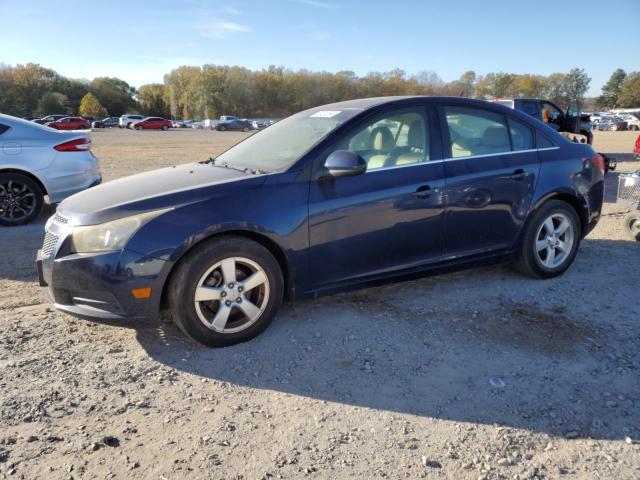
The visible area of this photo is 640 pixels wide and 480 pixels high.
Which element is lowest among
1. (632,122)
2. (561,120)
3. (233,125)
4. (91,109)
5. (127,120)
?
(561,120)

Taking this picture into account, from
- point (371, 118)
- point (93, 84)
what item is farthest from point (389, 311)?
point (93, 84)

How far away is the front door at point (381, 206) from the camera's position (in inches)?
150

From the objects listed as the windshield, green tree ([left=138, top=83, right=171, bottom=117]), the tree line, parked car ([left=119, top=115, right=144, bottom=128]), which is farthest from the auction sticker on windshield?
green tree ([left=138, top=83, right=171, bottom=117])

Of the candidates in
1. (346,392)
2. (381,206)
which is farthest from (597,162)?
(346,392)

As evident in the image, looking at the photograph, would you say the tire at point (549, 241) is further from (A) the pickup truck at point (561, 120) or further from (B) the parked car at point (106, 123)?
(B) the parked car at point (106, 123)

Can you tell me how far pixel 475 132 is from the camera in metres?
4.58

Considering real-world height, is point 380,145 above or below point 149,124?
below

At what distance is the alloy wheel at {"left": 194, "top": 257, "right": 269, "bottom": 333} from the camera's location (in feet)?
11.5

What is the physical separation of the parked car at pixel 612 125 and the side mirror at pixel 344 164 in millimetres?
54860

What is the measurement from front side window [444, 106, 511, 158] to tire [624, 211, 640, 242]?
2.68 m

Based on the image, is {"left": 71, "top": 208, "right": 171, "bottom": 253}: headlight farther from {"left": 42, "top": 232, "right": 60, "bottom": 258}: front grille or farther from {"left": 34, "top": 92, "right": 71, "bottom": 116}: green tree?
{"left": 34, "top": 92, "right": 71, "bottom": 116}: green tree

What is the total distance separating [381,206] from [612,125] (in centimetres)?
5529

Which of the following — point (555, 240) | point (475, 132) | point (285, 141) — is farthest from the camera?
point (555, 240)

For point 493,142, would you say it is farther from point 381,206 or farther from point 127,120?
point 127,120
